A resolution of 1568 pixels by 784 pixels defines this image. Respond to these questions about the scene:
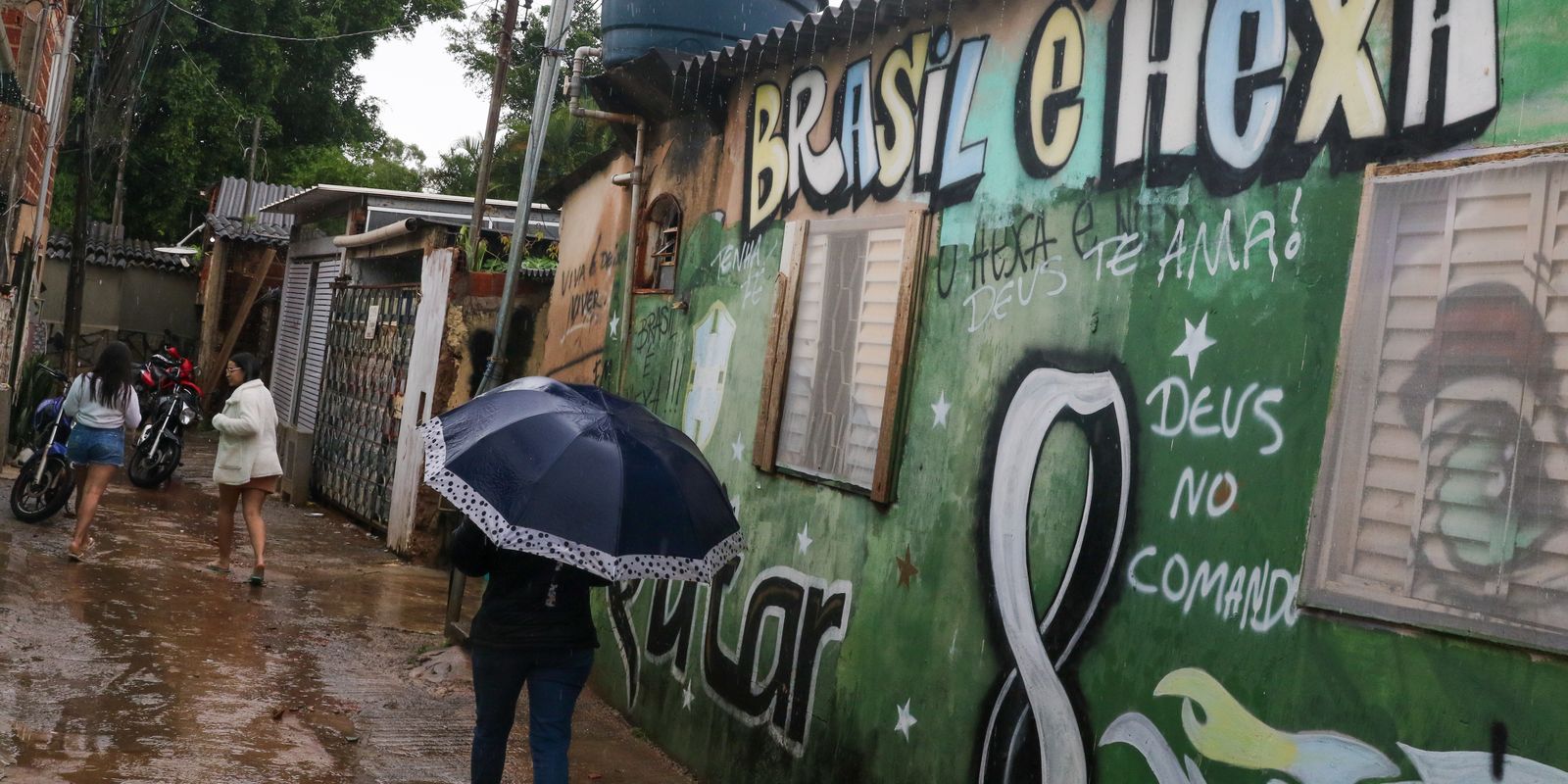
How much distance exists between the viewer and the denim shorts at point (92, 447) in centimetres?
980

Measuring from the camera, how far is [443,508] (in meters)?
11.8

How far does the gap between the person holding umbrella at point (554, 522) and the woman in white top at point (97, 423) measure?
6311 millimetres

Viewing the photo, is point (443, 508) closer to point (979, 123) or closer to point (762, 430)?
point (762, 430)

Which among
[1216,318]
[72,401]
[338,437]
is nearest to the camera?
[1216,318]

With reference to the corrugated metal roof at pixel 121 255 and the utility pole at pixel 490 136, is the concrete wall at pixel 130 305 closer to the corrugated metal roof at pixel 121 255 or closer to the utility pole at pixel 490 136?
the corrugated metal roof at pixel 121 255

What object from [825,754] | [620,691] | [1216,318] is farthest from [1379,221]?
[620,691]

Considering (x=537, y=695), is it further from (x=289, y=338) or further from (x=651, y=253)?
(x=289, y=338)

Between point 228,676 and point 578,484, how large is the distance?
4210 mm

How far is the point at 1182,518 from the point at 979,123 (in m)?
1.93

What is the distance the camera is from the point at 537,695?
15.1 feet

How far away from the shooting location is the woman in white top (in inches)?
385

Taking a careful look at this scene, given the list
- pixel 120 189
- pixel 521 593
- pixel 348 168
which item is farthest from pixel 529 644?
pixel 348 168

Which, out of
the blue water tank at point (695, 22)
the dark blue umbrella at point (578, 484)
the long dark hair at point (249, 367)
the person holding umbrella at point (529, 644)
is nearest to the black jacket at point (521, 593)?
the person holding umbrella at point (529, 644)

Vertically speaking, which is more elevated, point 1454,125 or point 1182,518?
point 1454,125
